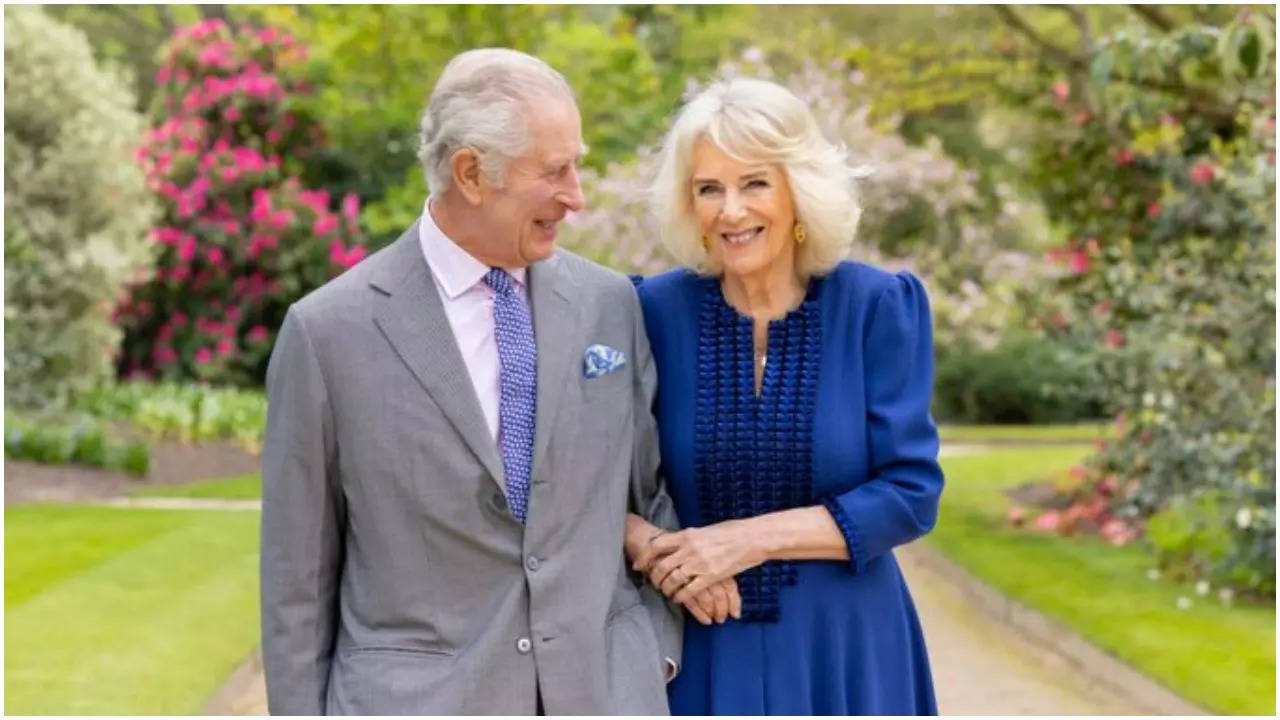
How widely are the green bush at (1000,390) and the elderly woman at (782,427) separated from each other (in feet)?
73.8

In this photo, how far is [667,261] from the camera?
14.9 m

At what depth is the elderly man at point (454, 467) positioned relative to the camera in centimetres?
299

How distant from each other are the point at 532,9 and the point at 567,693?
1611 cm

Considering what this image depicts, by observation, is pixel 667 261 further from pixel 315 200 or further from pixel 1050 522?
pixel 315 200

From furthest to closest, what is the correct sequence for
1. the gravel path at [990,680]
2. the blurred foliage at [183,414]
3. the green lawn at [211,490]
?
the blurred foliage at [183,414] → the green lawn at [211,490] → the gravel path at [990,680]

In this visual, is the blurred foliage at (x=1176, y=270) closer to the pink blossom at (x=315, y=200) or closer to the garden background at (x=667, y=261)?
the garden background at (x=667, y=261)

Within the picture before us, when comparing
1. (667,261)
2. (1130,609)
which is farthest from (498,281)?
(667,261)

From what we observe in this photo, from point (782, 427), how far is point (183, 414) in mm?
13750

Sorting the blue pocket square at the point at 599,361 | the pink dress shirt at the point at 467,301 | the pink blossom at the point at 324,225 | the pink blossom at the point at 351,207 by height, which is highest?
the pink dress shirt at the point at 467,301

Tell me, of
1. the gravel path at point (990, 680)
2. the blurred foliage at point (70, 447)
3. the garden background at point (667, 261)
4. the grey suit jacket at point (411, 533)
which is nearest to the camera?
the grey suit jacket at point (411, 533)

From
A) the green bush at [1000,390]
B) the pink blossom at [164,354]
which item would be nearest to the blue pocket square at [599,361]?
the pink blossom at [164,354]

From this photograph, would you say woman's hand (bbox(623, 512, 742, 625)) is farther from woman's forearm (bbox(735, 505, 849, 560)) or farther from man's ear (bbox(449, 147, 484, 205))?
man's ear (bbox(449, 147, 484, 205))

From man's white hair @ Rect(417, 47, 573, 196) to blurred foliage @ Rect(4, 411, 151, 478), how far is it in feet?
38.9

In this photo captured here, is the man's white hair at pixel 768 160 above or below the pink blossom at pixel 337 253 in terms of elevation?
above
